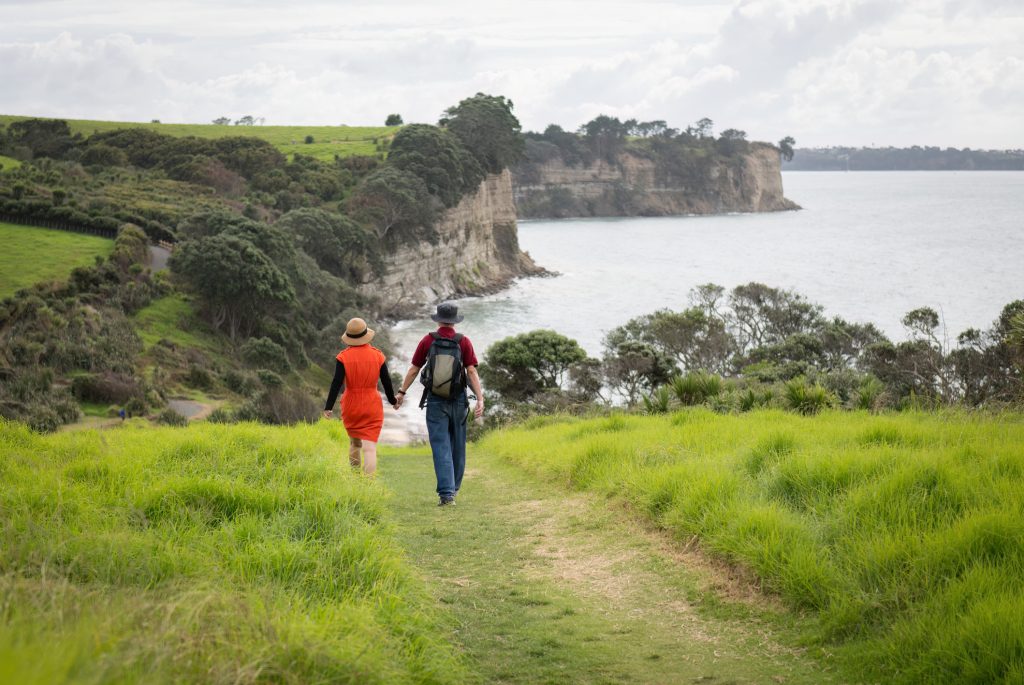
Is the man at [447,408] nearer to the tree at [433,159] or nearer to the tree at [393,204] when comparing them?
the tree at [393,204]

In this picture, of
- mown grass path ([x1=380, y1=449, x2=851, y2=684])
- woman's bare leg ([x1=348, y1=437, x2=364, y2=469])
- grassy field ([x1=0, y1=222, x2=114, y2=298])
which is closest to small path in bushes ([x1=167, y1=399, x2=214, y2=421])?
grassy field ([x1=0, y1=222, x2=114, y2=298])

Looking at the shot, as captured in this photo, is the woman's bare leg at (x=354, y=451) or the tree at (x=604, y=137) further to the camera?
the tree at (x=604, y=137)

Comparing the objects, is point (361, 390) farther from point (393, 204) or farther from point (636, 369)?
point (393, 204)

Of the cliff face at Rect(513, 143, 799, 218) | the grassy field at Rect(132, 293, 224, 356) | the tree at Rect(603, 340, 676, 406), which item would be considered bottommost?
the tree at Rect(603, 340, 676, 406)

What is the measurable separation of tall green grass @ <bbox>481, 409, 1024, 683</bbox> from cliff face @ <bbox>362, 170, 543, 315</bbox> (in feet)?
199

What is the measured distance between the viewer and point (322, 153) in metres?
92.2

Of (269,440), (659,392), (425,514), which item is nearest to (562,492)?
(425,514)

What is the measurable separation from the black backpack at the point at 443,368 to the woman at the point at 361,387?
450 mm

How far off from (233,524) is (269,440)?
3.42 m

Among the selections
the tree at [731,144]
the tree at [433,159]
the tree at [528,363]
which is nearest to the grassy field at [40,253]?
the tree at [528,363]

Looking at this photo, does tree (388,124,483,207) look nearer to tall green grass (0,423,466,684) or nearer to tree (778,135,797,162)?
tall green grass (0,423,466,684)

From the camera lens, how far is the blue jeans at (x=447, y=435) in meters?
8.91

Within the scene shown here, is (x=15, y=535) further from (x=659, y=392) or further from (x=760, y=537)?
(x=659, y=392)

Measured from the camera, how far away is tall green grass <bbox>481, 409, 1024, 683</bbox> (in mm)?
4219
